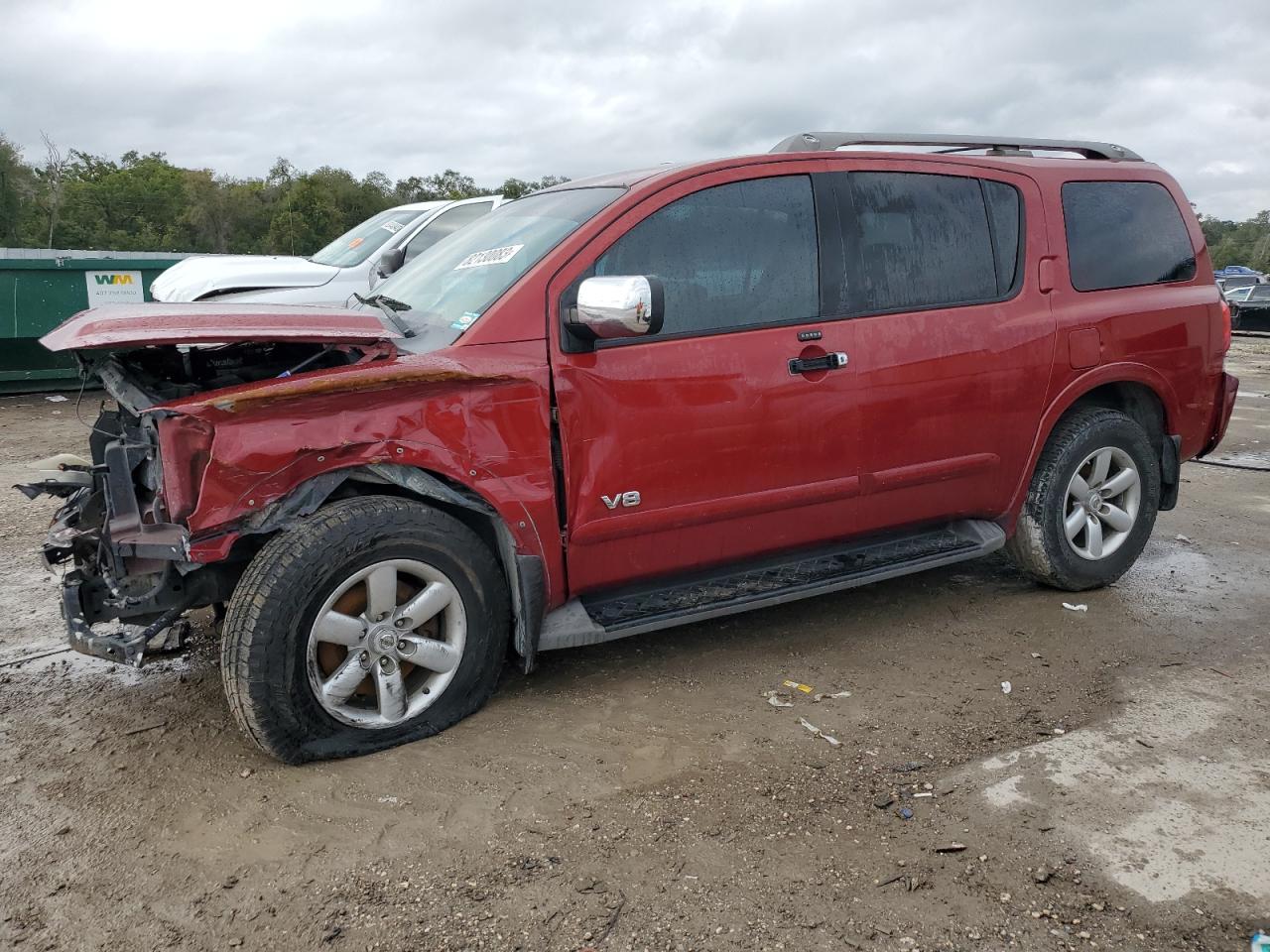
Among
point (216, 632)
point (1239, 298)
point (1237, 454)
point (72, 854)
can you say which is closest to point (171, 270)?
point (216, 632)

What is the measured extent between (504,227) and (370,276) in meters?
3.93

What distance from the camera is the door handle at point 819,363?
3.45 m

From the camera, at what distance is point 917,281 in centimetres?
378

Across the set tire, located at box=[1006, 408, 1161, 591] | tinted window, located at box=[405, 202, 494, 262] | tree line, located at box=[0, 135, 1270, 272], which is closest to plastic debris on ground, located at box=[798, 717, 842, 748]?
Answer: tire, located at box=[1006, 408, 1161, 591]

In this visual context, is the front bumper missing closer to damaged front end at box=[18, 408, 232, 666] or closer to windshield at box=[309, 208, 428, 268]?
damaged front end at box=[18, 408, 232, 666]

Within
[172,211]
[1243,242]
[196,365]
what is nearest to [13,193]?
[172,211]

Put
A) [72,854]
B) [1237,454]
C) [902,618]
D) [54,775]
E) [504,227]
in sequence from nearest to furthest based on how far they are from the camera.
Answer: [72,854] < [54,775] < [504,227] < [902,618] < [1237,454]

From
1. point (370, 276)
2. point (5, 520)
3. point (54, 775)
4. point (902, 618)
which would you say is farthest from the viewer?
point (370, 276)

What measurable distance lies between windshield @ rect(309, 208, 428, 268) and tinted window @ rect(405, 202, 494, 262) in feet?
0.78

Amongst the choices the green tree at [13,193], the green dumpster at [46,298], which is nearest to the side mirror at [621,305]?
the green dumpster at [46,298]

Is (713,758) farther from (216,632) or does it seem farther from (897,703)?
(216,632)

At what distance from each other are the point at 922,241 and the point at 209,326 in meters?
2.58

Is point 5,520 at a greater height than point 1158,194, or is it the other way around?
point 1158,194

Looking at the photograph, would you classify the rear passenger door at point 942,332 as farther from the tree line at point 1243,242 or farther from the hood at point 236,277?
the tree line at point 1243,242
